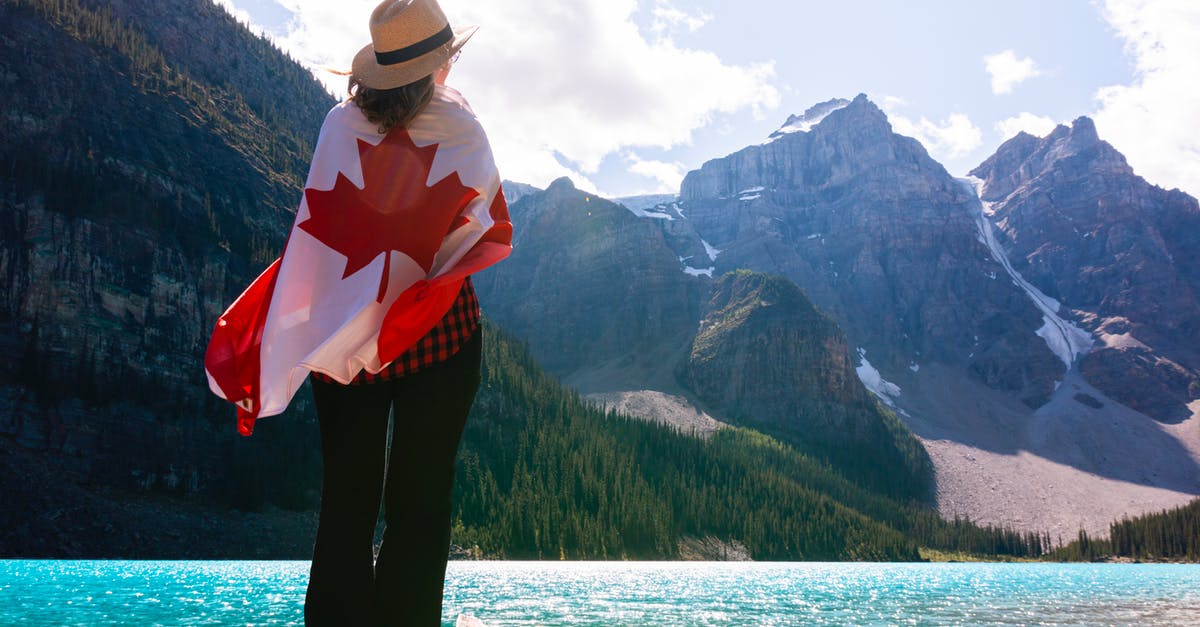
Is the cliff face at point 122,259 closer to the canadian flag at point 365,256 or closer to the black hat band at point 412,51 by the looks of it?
the canadian flag at point 365,256

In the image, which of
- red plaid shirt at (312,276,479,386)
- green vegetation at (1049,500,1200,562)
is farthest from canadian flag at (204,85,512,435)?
green vegetation at (1049,500,1200,562)

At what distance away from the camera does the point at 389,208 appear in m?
3.45

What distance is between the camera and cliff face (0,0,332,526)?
89.6m

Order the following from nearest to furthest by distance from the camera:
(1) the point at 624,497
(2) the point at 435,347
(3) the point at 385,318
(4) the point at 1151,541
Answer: (3) the point at 385,318, (2) the point at 435,347, (1) the point at 624,497, (4) the point at 1151,541

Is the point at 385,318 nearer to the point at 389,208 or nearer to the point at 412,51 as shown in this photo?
the point at 389,208

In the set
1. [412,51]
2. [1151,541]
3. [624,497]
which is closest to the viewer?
[412,51]

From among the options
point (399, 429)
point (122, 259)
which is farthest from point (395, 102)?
point (122, 259)

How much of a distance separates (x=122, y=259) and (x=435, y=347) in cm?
11045

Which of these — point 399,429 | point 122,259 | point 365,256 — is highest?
point 122,259

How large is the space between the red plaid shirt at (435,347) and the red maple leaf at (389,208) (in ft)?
0.85

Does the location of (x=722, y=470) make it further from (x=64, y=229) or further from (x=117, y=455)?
(x=64, y=229)

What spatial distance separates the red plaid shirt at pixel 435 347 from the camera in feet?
11.2

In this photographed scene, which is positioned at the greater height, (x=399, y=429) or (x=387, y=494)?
(x=399, y=429)

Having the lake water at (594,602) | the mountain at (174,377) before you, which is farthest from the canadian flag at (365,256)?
the mountain at (174,377)
